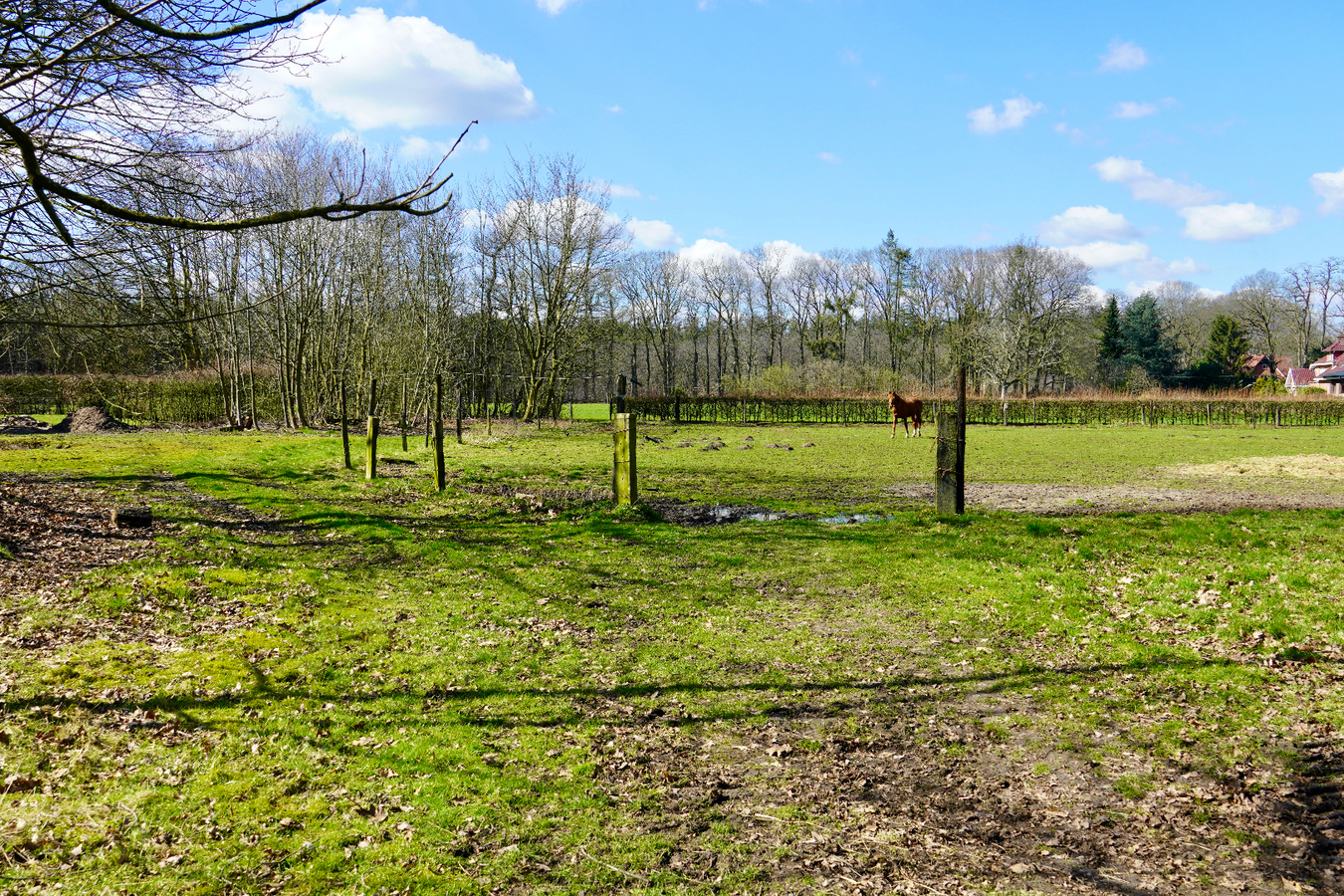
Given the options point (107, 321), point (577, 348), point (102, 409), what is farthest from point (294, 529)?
point (577, 348)

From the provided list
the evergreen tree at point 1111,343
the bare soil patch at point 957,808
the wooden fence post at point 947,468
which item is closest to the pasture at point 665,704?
the bare soil patch at point 957,808

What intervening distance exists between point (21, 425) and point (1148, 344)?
71972 millimetres

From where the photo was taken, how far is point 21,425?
25.8m

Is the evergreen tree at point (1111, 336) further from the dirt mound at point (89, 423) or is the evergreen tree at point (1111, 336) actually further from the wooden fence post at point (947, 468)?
the dirt mound at point (89, 423)

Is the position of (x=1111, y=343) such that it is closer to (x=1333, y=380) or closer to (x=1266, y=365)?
(x=1333, y=380)

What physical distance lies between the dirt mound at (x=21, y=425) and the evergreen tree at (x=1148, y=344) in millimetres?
69917

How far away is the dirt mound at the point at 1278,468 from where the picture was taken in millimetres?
17547

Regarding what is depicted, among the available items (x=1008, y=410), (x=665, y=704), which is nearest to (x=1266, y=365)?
(x=1008, y=410)

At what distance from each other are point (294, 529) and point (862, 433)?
28.8m

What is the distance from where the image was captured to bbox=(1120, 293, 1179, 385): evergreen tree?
2446 inches

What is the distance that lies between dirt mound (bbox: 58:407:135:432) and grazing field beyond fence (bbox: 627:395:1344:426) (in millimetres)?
25316

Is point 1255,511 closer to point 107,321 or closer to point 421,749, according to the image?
point 421,749

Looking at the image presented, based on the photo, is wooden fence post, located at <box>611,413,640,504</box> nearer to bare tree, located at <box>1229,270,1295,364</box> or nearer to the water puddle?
the water puddle

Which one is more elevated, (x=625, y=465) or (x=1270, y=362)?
(x=1270, y=362)
